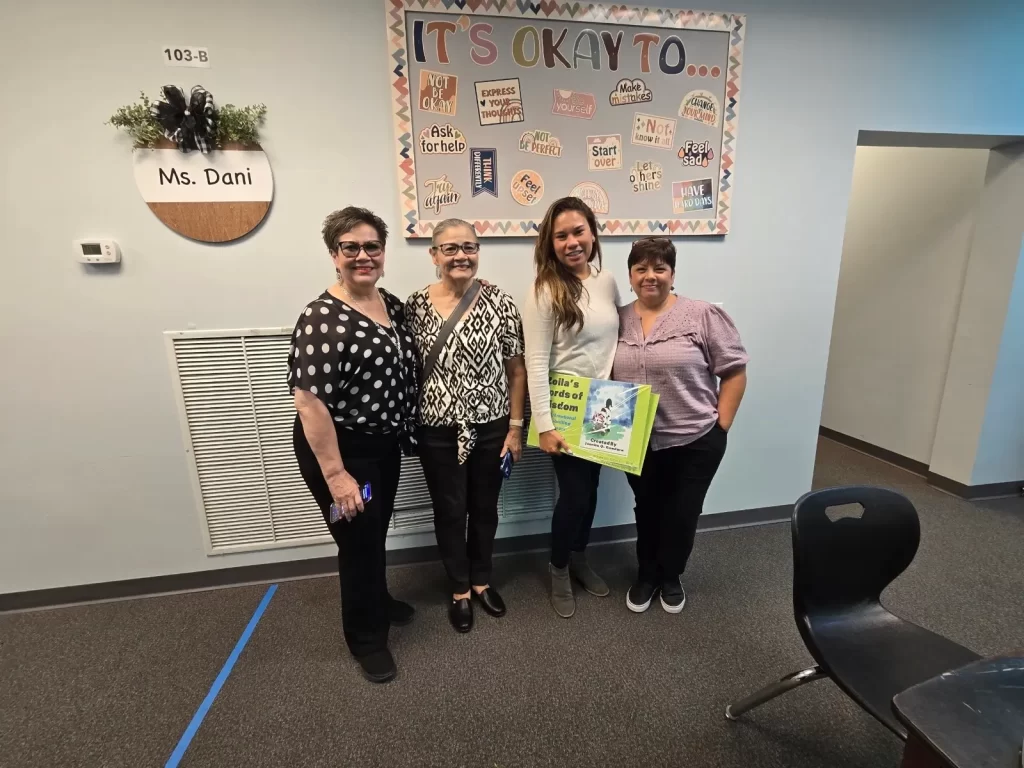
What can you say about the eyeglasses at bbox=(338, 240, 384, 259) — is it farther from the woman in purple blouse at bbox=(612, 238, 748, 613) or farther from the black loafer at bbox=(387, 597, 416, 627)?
the black loafer at bbox=(387, 597, 416, 627)

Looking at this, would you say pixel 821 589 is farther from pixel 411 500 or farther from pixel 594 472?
pixel 411 500

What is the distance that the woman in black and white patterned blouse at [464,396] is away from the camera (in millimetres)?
1585

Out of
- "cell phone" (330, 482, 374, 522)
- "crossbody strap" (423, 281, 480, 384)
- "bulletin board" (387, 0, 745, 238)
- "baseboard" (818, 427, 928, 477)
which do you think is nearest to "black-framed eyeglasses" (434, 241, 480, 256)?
"crossbody strap" (423, 281, 480, 384)

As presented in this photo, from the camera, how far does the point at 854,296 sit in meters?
3.60

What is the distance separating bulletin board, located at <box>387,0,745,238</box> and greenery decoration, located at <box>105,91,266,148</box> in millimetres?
532

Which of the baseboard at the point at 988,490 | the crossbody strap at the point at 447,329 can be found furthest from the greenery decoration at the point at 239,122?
the baseboard at the point at 988,490

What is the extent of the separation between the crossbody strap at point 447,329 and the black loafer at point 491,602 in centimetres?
102

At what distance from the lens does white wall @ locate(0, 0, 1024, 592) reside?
1.68m

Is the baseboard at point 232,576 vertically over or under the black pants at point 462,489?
under

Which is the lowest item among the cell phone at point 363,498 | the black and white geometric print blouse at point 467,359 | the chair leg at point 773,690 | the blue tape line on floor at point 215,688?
the blue tape line on floor at point 215,688

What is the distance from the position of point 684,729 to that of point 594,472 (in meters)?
0.88

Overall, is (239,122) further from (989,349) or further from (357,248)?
(989,349)

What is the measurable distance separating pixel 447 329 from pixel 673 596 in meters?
1.49

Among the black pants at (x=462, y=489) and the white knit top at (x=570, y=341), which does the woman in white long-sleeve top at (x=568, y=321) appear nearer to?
the white knit top at (x=570, y=341)
